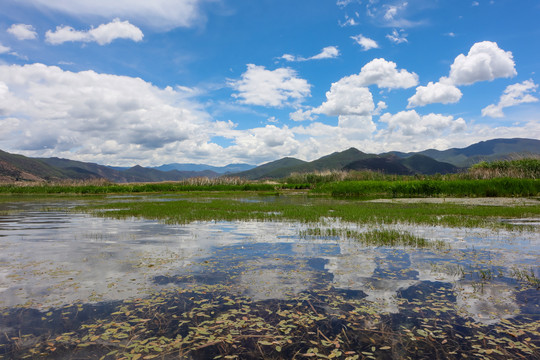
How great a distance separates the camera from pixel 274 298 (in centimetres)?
802

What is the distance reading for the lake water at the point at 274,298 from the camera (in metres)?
5.72

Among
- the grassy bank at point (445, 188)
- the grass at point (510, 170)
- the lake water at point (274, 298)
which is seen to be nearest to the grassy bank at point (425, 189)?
the grassy bank at point (445, 188)

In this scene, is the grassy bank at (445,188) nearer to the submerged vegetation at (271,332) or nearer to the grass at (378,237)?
the grass at (378,237)

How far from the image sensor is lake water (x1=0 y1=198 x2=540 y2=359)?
572 centimetres

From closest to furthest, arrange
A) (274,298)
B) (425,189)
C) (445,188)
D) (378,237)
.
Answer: (274,298), (378,237), (445,188), (425,189)

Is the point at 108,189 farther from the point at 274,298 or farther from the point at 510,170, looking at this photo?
the point at 510,170

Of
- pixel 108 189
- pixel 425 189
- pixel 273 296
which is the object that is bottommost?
pixel 273 296

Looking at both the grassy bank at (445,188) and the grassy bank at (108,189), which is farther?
the grassy bank at (108,189)

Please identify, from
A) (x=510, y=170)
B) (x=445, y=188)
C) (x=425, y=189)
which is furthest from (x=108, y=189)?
(x=510, y=170)

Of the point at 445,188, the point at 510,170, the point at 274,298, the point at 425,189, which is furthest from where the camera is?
the point at 510,170

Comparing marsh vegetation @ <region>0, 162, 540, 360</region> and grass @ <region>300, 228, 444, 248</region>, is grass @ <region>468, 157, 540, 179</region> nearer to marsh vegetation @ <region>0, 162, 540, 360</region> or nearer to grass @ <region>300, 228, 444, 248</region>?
marsh vegetation @ <region>0, 162, 540, 360</region>

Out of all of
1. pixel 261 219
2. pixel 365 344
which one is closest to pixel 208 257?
pixel 365 344

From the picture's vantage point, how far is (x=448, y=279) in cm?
934

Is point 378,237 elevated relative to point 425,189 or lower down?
lower down
